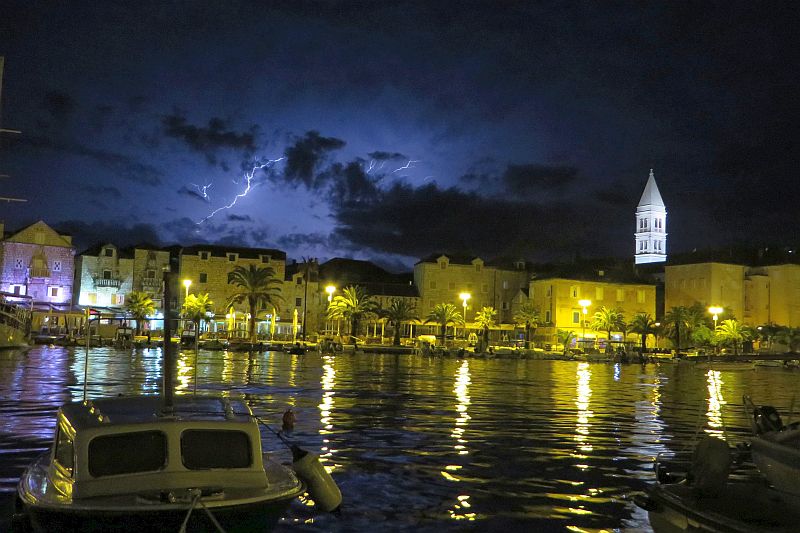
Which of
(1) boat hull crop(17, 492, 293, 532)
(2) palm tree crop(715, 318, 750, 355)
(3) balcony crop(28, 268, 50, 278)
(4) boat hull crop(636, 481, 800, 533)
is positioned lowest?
(1) boat hull crop(17, 492, 293, 532)

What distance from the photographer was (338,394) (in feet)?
97.6

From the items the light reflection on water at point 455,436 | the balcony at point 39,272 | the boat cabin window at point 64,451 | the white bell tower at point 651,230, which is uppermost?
the white bell tower at point 651,230

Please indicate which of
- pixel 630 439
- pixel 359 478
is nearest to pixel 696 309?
pixel 630 439

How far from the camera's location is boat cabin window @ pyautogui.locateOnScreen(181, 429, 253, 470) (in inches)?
361

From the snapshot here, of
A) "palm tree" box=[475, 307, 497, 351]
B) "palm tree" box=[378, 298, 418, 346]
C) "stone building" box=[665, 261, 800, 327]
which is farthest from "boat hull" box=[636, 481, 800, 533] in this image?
"stone building" box=[665, 261, 800, 327]

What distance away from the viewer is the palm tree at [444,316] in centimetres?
9800

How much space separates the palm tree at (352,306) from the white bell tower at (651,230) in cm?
11003

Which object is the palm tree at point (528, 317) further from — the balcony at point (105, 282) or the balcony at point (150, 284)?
the balcony at point (105, 282)

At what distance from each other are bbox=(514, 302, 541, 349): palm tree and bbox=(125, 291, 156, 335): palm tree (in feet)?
150

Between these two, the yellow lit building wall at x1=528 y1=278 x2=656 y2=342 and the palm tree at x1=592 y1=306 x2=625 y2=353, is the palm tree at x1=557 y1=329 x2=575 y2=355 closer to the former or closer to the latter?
the yellow lit building wall at x1=528 y1=278 x2=656 y2=342

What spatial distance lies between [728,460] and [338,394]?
21094mm

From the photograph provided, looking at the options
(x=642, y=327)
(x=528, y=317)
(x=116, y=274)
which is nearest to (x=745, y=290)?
(x=642, y=327)

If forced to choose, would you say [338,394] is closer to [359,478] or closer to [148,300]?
[359,478]

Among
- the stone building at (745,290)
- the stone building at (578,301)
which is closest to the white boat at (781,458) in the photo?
the stone building at (578,301)
